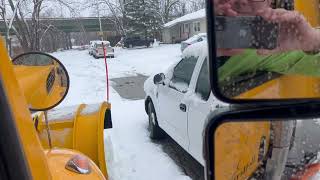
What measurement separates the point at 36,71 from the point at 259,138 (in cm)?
137

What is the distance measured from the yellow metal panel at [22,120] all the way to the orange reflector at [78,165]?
2.24ft

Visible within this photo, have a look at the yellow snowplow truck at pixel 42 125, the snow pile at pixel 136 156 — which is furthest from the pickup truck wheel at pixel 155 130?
the yellow snowplow truck at pixel 42 125

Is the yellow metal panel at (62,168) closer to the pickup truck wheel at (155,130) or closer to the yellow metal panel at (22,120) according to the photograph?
the yellow metal panel at (22,120)

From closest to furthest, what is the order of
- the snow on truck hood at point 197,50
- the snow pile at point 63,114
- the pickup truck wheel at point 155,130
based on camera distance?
the snow pile at point 63,114
the snow on truck hood at point 197,50
the pickup truck wheel at point 155,130

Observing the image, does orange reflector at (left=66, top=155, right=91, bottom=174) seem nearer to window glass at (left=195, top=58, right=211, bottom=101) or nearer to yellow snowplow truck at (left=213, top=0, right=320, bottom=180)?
yellow snowplow truck at (left=213, top=0, right=320, bottom=180)

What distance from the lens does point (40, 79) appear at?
7.09 ft

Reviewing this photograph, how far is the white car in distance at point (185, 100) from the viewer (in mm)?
4411

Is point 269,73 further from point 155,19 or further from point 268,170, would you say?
point 155,19

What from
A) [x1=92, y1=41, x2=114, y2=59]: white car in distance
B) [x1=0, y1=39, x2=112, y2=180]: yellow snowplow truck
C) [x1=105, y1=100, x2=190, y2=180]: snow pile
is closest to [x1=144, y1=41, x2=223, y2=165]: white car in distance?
[x1=105, y1=100, x2=190, y2=180]: snow pile

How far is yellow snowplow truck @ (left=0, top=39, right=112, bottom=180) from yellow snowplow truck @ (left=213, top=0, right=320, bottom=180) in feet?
1.54

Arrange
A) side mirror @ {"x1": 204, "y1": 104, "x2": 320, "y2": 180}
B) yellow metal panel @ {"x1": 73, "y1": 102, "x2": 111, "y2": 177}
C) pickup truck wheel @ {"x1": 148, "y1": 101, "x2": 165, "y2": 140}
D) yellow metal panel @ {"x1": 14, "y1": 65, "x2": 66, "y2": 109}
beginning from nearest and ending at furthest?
side mirror @ {"x1": 204, "y1": 104, "x2": 320, "y2": 180} < yellow metal panel @ {"x1": 14, "y1": 65, "x2": 66, "y2": 109} < yellow metal panel @ {"x1": 73, "y1": 102, "x2": 111, "y2": 177} < pickup truck wheel @ {"x1": 148, "y1": 101, "x2": 165, "y2": 140}

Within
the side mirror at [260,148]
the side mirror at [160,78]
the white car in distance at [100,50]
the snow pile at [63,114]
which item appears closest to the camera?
the side mirror at [260,148]

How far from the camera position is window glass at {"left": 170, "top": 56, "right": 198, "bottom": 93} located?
5094 millimetres

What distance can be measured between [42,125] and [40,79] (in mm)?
1560
